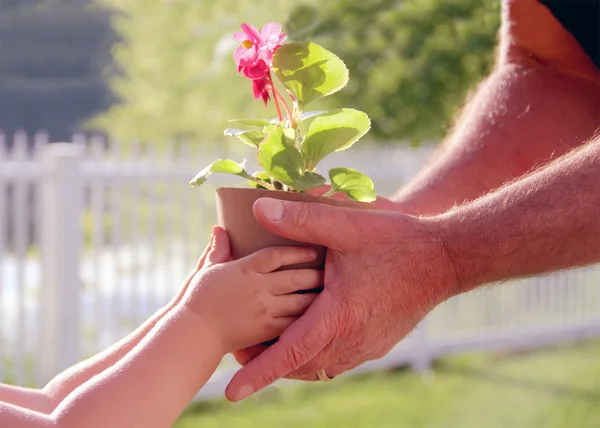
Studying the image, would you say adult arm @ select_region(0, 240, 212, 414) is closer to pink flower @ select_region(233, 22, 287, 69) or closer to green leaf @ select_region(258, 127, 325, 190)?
green leaf @ select_region(258, 127, 325, 190)

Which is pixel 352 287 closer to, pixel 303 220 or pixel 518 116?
pixel 303 220

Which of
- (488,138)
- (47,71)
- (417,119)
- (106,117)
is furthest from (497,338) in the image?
(47,71)

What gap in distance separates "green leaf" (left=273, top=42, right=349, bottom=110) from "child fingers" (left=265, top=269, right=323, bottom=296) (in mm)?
342

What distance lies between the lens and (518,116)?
2.28 metres

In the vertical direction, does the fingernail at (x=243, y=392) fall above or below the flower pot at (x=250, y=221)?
below

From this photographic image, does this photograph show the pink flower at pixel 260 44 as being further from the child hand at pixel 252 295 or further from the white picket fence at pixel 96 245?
the white picket fence at pixel 96 245

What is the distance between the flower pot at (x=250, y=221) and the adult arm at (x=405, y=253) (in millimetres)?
35

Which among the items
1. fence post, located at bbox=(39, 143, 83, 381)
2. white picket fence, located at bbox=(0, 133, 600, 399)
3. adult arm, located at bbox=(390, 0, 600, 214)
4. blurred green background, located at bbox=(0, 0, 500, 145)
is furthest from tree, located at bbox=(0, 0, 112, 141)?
adult arm, located at bbox=(390, 0, 600, 214)

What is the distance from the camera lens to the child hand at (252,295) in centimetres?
153

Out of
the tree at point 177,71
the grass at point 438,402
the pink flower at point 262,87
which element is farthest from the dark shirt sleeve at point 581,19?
the tree at point 177,71

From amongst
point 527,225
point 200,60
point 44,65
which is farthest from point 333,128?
point 44,65

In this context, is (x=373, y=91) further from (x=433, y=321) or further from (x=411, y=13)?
(x=433, y=321)

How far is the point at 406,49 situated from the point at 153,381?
233 inches

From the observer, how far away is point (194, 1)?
451 inches
